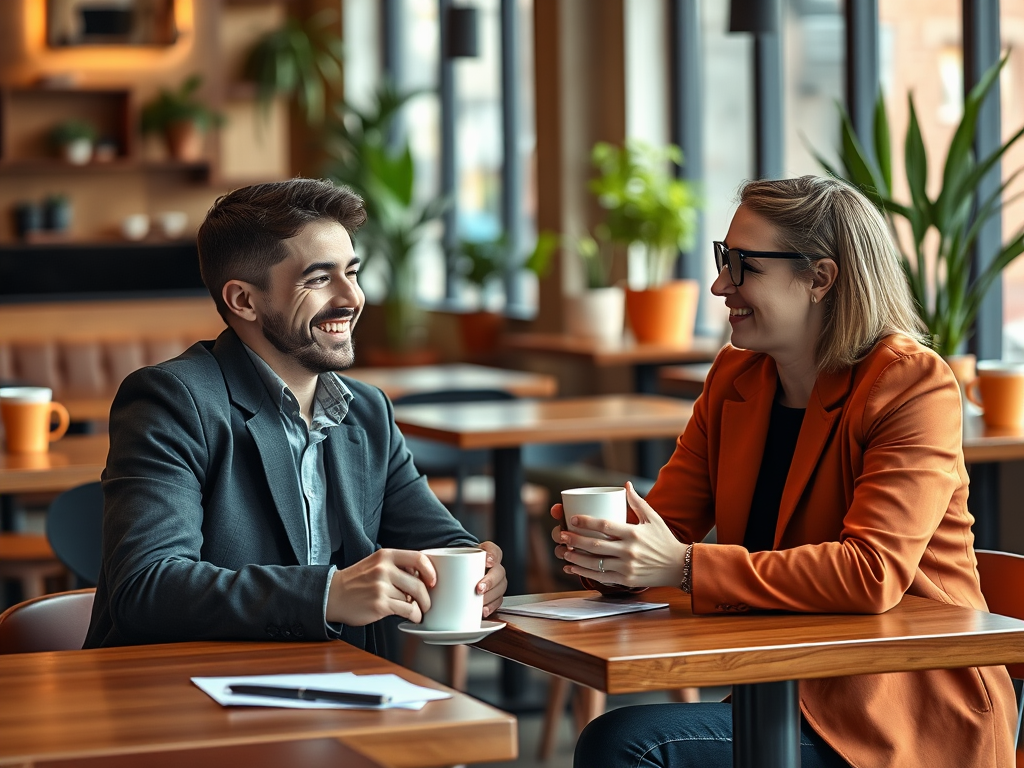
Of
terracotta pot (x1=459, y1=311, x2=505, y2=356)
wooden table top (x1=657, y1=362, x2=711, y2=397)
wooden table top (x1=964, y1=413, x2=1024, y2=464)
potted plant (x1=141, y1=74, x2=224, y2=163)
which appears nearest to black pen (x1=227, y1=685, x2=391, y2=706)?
wooden table top (x1=964, y1=413, x2=1024, y2=464)

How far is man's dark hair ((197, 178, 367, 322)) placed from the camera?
2.07 metres

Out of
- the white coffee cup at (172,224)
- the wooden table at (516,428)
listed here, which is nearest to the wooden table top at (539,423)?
the wooden table at (516,428)

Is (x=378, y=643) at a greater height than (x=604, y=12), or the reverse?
(x=604, y=12)

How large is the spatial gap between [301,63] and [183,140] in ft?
4.61

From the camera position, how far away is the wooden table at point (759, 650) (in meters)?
1.62

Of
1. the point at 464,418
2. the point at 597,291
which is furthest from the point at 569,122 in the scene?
the point at 464,418

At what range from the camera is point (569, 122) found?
6.95 meters

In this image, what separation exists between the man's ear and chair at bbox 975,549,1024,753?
1.11 m

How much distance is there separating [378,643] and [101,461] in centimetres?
151

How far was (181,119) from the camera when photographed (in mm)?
8594

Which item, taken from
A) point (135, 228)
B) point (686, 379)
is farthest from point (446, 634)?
point (135, 228)

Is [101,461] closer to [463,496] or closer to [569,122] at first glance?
[463,496]

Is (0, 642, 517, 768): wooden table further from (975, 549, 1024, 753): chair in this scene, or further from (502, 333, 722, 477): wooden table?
(502, 333, 722, 477): wooden table

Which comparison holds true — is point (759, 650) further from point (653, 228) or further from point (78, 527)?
point (653, 228)
